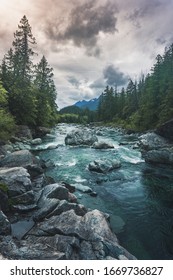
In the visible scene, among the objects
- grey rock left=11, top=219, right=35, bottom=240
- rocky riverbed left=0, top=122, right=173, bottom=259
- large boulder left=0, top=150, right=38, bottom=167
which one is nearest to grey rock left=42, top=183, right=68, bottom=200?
rocky riverbed left=0, top=122, right=173, bottom=259

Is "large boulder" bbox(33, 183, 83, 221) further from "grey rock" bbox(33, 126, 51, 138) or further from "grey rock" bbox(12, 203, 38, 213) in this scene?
"grey rock" bbox(33, 126, 51, 138)

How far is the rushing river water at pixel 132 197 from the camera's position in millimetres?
7584

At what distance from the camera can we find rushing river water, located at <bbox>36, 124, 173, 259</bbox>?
7.58 meters

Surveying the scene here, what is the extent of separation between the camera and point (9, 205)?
27.1ft

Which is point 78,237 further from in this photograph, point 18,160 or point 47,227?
point 18,160

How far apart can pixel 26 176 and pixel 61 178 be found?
3832mm

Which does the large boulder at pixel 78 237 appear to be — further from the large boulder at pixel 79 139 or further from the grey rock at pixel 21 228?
the large boulder at pixel 79 139

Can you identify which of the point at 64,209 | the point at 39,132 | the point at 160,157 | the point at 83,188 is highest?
the point at 39,132

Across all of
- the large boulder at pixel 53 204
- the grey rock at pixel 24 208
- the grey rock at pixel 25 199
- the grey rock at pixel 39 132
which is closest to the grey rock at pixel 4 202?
the grey rock at pixel 24 208

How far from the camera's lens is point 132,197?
1109 cm

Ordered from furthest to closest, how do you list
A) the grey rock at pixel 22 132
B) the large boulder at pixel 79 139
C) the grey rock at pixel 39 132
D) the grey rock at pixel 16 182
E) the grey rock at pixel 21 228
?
the grey rock at pixel 39 132 → the grey rock at pixel 22 132 → the large boulder at pixel 79 139 → the grey rock at pixel 16 182 → the grey rock at pixel 21 228

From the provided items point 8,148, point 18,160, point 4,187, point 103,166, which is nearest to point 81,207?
point 4,187

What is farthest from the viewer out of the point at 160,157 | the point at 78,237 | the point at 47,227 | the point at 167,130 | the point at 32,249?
the point at 167,130

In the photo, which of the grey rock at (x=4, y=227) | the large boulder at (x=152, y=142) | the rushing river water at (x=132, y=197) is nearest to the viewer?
the grey rock at (x=4, y=227)
